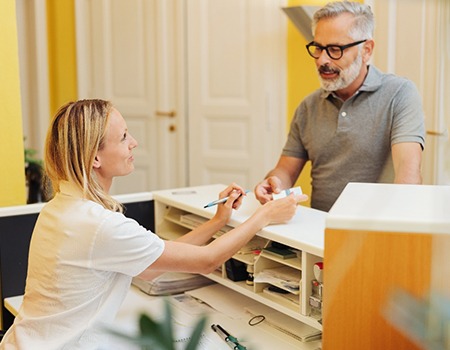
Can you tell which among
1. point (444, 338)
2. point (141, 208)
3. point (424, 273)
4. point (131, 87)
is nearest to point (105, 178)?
point (141, 208)

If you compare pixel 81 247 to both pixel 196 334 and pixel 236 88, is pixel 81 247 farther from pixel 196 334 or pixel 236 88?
pixel 236 88

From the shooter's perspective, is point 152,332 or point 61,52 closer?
point 152,332

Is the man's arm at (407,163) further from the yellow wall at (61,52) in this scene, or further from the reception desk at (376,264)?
the yellow wall at (61,52)

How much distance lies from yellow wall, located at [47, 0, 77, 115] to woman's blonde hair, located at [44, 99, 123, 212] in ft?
10.1

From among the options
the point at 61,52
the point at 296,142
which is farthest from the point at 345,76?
the point at 61,52

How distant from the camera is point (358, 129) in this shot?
7.47 feet

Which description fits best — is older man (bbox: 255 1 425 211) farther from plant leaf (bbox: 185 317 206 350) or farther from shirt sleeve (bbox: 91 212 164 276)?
plant leaf (bbox: 185 317 206 350)

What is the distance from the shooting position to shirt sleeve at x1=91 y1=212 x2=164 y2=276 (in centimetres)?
152

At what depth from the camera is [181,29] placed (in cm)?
408

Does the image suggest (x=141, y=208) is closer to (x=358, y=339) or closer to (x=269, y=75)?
(x=358, y=339)

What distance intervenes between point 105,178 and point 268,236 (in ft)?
1.38

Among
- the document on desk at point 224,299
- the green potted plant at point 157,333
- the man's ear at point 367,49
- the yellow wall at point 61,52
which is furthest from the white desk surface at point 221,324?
the yellow wall at point 61,52

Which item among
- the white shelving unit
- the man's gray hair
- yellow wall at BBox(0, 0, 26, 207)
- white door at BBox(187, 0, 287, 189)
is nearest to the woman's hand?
the white shelving unit

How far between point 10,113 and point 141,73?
1.94m
